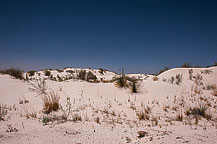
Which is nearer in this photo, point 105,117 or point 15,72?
point 105,117

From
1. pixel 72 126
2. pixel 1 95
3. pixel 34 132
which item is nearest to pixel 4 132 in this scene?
pixel 34 132

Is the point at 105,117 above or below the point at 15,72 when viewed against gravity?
below

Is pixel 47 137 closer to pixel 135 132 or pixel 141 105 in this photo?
pixel 135 132

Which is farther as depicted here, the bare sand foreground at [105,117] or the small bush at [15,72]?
the small bush at [15,72]

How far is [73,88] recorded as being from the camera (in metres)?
6.84

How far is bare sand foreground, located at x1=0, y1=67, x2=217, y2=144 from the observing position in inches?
98.7

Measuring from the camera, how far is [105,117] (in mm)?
3947

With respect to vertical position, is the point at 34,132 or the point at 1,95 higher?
the point at 1,95

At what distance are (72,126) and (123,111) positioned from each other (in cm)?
201

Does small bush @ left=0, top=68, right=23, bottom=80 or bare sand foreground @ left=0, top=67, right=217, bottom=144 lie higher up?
small bush @ left=0, top=68, right=23, bottom=80

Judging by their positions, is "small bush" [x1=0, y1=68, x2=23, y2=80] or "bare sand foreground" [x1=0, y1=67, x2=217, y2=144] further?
"small bush" [x1=0, y1=68, x2=23, y2=80]

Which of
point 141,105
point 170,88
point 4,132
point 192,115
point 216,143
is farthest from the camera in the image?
point 170,88

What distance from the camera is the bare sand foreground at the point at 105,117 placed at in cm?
251

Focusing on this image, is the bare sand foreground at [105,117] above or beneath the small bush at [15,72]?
beneath
